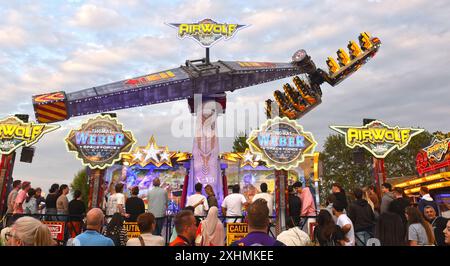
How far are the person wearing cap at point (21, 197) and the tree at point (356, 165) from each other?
3670cm

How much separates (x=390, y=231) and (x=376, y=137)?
9.08 m

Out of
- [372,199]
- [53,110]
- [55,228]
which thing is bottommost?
[55,228]

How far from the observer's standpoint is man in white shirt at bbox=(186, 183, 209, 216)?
923 centimetres

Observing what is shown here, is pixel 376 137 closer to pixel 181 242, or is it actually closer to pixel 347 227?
pixel 347 227

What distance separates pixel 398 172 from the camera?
43094 millimetres

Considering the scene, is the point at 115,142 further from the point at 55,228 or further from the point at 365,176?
the point at 365,176

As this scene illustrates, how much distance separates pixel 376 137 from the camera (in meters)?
14.0

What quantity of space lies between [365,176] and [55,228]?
135 ft

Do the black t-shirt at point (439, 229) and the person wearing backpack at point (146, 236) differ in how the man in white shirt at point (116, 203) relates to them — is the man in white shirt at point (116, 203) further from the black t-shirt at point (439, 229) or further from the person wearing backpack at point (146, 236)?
the black t-shirt at point (439, 229)

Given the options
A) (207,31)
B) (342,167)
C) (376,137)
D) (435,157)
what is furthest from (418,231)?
(342,167)

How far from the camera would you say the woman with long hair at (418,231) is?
5328mm
